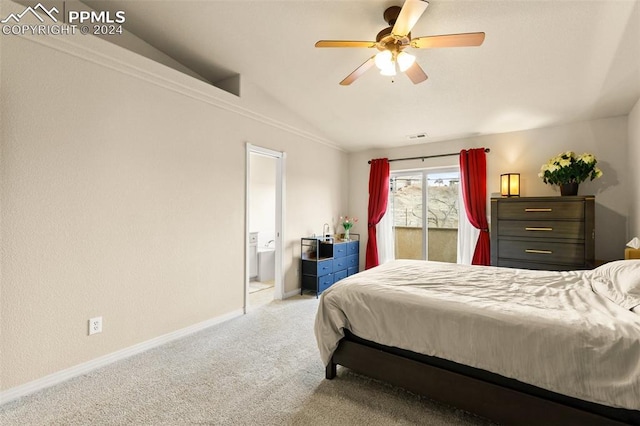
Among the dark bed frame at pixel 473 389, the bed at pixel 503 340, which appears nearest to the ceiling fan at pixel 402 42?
the bed at pixel 503 340

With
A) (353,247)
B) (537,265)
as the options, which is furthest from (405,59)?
(353,247)

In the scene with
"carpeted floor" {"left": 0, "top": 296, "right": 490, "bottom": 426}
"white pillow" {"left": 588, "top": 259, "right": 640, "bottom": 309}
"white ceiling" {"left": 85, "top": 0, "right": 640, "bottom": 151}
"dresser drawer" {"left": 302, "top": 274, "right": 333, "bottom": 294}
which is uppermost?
"white ceiling" {"left": 85, "top": 0, "right": 640, "bottom": 151}

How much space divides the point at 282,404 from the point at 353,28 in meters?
2.96

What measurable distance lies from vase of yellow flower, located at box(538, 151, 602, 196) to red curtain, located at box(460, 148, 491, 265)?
84cm

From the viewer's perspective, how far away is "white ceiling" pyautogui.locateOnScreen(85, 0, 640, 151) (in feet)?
7.39

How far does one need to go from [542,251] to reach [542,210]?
0.48 meters

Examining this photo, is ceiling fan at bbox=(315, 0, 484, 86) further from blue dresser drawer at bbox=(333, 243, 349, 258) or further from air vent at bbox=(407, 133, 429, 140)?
blue dresser drawer at bbox=(333, 243, 349, 258)

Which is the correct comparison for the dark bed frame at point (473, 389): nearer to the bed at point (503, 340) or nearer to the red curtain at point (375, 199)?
the bed at point (503, 340)

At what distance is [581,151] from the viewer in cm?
367

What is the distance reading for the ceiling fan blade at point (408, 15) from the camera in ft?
5.62

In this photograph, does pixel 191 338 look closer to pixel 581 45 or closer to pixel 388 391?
pixel 388 391

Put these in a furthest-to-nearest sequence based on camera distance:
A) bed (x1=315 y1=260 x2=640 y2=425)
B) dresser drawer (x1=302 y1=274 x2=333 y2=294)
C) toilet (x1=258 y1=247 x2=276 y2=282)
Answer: toilet (x1=258 y1=247 x2=276 y2=282) < dresser drawer (x1=302 y1=274 x2=333 y2=294) < bed (x1=315 y1=260 x2=640 y2=425)

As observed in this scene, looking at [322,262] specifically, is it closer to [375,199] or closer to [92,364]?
[375,199]

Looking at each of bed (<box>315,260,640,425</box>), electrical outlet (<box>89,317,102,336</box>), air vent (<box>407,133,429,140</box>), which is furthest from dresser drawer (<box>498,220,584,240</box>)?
electrical outlet (<box>89,317,102,336</box>)
